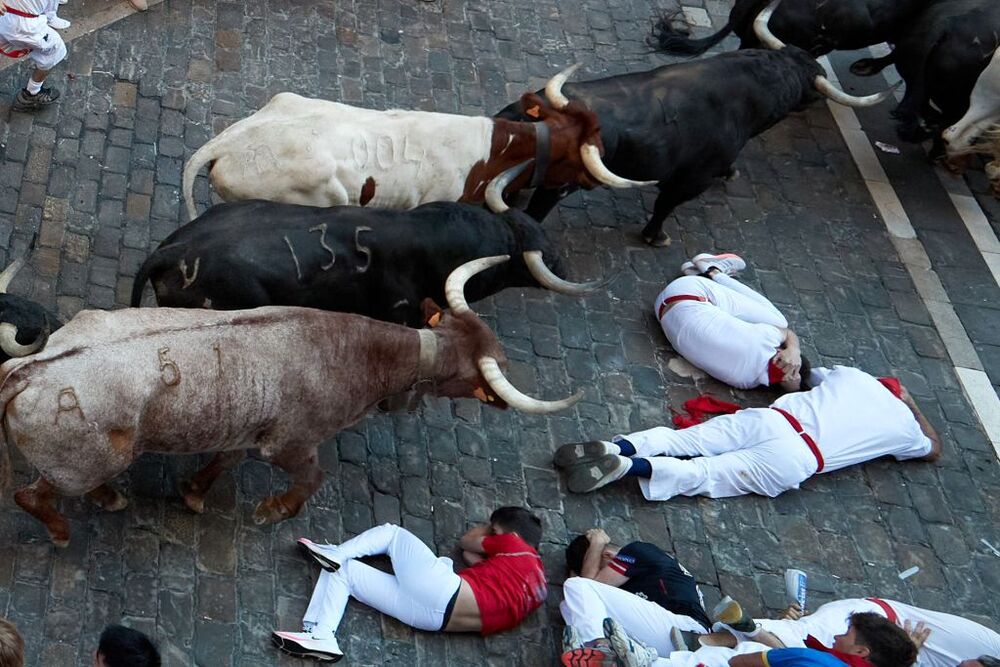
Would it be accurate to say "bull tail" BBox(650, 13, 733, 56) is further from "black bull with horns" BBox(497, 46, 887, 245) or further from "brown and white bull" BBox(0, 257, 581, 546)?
"brown and white bull" BBox(0, 257, 581, 546)

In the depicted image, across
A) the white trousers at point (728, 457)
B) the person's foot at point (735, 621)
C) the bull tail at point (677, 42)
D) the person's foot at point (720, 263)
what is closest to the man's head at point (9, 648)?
the person's foot at point (735, 621)

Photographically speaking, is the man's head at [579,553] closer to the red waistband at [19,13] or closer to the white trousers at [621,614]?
the white trousers at [621,614]

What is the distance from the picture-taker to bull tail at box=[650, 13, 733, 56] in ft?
36.1

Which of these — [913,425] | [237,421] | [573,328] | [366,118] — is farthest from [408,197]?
[913,425]

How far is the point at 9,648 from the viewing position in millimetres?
4113

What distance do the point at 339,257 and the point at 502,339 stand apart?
5.90ft

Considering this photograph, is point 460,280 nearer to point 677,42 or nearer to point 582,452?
point 582,452

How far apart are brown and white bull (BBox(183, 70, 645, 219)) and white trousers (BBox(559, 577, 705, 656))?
273 cm

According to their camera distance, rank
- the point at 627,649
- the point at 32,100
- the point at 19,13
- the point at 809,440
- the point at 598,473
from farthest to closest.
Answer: the point at 32,100
the point at 19,13
the point at 809,440
the point at 598,473
the point at 627,649

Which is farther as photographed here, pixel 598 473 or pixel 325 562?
pixel 598 473

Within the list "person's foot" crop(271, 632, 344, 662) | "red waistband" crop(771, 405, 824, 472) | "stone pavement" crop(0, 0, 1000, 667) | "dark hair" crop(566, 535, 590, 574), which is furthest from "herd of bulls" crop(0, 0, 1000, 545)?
"red waistband" crop(771, 405, 824, 472)

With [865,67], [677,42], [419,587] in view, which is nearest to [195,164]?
[419,587]

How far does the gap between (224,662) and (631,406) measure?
3446 millimetres

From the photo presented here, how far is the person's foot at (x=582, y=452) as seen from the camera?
7180 millimetres
